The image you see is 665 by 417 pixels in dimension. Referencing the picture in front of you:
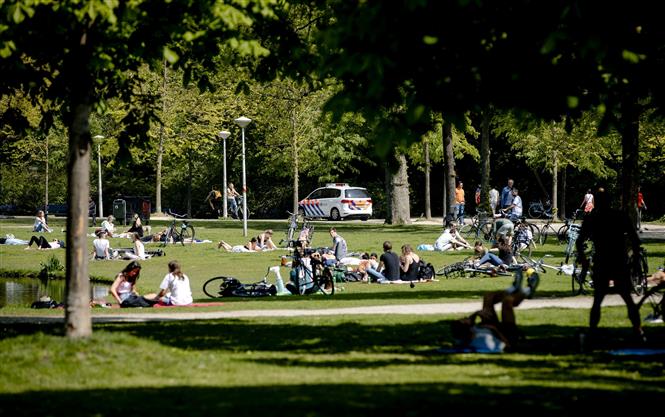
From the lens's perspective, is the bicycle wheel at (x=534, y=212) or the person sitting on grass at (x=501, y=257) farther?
the bicycle wheel at (x=534, y=212)

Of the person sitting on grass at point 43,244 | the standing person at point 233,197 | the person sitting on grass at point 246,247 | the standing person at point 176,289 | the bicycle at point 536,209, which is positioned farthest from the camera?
the bicycle at point 536,209

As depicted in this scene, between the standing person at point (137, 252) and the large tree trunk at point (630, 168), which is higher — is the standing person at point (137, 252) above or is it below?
below

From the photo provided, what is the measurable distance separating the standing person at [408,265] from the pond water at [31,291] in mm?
6470

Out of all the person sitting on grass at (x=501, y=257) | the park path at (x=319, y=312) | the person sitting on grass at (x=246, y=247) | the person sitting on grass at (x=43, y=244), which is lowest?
the park path at (x=319, y=312)

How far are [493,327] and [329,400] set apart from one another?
157 inches

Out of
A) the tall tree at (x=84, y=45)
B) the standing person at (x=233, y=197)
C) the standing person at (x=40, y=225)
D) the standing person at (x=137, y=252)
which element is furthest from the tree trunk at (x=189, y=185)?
the tall tree at (x=84, y=45)

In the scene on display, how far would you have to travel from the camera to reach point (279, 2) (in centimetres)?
1560

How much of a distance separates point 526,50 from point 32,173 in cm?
6498

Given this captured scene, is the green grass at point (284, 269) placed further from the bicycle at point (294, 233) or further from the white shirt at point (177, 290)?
the white shirt at point (177, 290)

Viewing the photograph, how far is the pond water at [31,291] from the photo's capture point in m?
24.2

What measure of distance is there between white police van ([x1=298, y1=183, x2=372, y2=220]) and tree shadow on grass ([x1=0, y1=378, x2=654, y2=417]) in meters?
45.3

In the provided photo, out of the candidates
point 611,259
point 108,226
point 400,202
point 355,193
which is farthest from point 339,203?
point 611,259

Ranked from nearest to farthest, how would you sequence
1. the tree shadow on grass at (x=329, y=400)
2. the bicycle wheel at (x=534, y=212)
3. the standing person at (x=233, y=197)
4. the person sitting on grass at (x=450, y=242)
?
the tree shadow on grass at (x=329, y=400) → the person sitting on grass at (x=450, y=242) → the standing person at (x=233, y=197) → the bicycle wheel at (x=534, y=212)

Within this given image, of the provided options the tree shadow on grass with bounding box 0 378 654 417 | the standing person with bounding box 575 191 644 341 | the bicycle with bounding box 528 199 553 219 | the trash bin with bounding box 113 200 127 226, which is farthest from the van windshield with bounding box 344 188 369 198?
the tree shadow on grass with bounding box 0 378 654 417
